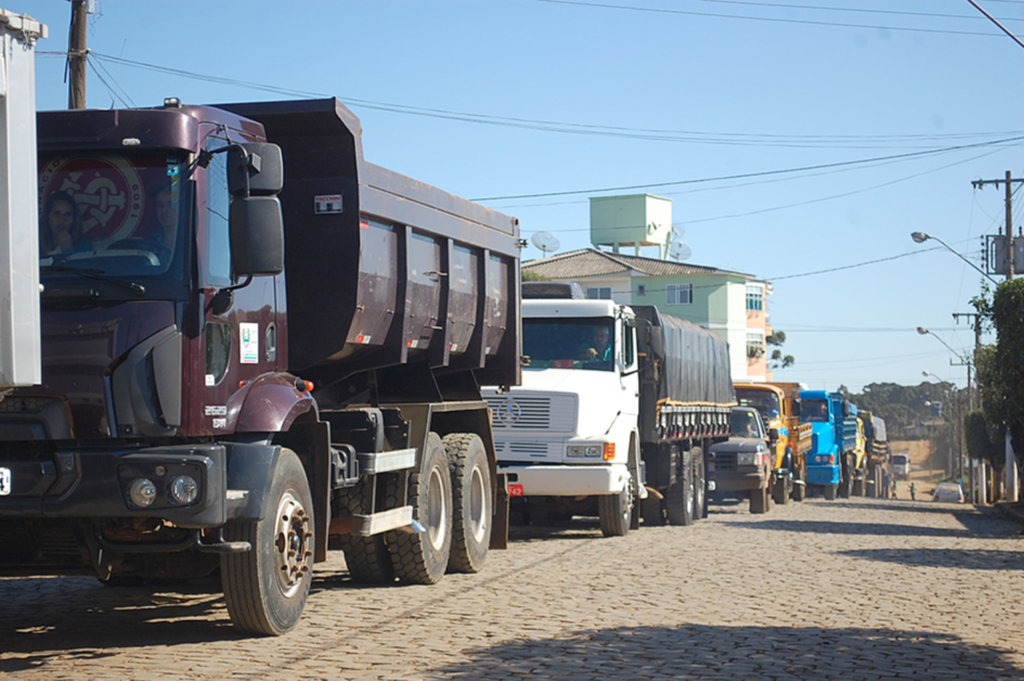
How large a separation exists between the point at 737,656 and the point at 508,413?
8.65m

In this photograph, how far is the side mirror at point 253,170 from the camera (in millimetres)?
7879

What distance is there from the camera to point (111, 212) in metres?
7.75

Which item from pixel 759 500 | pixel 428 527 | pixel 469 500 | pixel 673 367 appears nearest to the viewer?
pixel 428 527

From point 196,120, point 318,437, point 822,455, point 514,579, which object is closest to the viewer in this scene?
point 196,120

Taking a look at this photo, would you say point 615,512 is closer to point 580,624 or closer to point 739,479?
point 580,624

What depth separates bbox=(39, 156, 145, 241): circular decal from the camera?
25.3 ft

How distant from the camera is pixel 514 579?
12328 mm

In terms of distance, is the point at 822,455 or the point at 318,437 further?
the point at 822,455

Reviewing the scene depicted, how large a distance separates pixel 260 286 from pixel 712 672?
3.62m

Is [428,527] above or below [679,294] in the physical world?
below

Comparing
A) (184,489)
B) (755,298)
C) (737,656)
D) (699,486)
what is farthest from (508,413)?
(755,298)

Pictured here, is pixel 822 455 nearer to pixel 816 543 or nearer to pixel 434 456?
pixel 816 543

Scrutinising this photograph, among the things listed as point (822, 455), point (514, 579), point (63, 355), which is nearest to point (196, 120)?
point (63, 355)

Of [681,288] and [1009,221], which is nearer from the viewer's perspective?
[1009,221]
